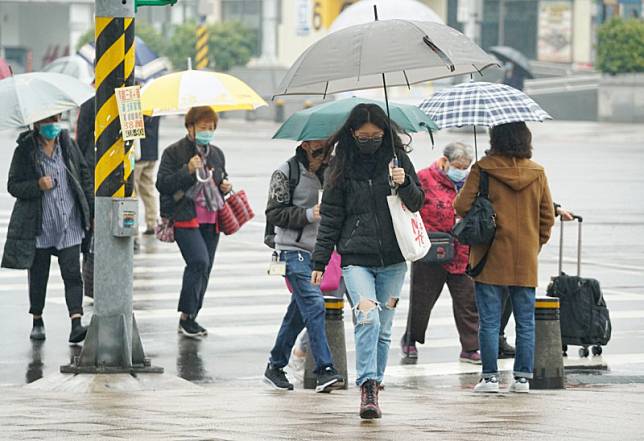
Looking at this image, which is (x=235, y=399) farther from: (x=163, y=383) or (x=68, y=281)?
(x=68, y=281)

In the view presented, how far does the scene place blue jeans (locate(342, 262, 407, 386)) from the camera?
9.47 m

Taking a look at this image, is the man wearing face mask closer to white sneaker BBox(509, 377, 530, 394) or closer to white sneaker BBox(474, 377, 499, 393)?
white sneaker BBox(474, 377, 499, 393)

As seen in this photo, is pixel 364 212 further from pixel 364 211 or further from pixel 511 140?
pixel 511 140

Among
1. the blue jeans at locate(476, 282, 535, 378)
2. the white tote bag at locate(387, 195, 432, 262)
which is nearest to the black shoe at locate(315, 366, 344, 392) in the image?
the blue jeans at locate(476, 282, 535, 378)

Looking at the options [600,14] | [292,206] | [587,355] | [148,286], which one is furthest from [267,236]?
[600,14]

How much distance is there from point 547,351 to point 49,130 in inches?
171

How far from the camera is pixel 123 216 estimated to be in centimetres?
1078

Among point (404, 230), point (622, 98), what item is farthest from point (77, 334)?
point (622, 98)

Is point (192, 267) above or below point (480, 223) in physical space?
below

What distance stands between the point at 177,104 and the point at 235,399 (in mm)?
3656

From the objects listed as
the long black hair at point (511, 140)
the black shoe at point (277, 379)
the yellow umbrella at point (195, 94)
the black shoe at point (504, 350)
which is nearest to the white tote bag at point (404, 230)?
the long black hair at point (511, 140)

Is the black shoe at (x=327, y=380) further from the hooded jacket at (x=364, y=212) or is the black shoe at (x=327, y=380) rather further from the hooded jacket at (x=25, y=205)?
the hooded jacket at (x=25, y=205)

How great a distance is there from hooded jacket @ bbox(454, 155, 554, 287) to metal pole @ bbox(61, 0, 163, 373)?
91.5 inches

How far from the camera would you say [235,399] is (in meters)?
10.0
